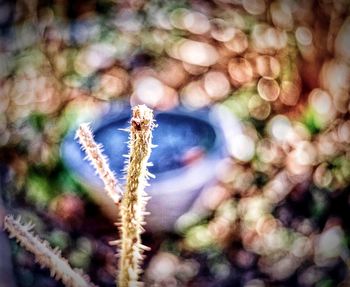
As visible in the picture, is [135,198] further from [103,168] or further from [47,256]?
[47,256]

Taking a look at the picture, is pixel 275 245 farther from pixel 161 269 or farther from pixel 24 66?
pixel 24 66

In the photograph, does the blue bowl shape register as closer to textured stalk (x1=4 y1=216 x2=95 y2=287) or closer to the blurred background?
the blurred background

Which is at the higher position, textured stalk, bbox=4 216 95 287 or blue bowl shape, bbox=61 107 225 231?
blue bowl shape, bbox=61 107 225 231

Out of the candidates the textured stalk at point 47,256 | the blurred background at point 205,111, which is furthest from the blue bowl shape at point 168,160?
the textured stalk at point 47,256

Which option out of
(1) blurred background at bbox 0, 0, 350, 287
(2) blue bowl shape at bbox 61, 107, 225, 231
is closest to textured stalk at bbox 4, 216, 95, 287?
(1) blurred background at bbox 0, 0, 350, 287

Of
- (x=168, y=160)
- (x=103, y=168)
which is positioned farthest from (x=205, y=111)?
(x=103, y=168)

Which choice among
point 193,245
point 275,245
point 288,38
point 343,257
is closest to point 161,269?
point 193,245
